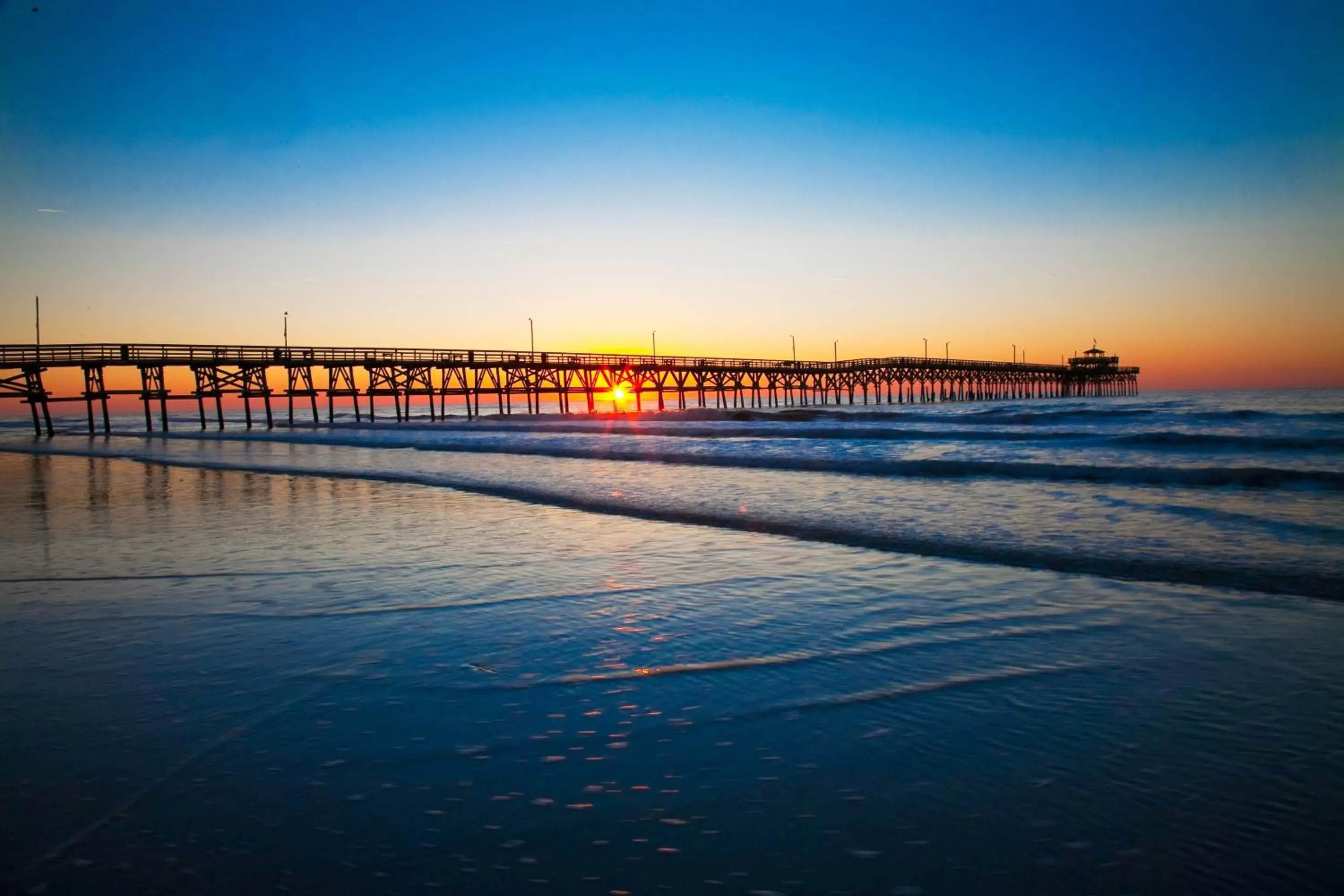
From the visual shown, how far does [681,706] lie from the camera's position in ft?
11.5

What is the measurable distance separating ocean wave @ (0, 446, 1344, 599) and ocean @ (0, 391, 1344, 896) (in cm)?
6

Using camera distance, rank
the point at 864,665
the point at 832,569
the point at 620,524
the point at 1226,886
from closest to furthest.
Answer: the point at 1226,886 → the point at 864,665 → the point at 832,569 → the point at 620,524

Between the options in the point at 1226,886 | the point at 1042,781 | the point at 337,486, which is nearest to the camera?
the point at 1226,886

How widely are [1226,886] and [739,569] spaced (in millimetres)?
4475

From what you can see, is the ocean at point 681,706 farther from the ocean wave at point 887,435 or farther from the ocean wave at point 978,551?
the ocean wave at point 887,435

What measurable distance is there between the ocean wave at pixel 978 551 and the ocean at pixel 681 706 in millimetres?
59

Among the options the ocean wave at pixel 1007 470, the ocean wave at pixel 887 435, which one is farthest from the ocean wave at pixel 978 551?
the ocean wave at pixel 887 435

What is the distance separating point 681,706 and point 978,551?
15.1ft

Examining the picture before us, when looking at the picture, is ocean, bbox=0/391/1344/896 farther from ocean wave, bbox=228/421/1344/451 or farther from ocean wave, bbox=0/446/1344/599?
ocean wave, bbox=228/421/1344/451

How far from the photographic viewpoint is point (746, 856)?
7.53ft

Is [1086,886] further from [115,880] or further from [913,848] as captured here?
[115,880]

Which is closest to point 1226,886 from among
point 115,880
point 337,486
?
point 115,880

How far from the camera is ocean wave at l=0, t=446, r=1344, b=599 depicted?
5.85 m

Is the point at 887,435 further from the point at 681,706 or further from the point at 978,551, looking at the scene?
the point at 681,706
